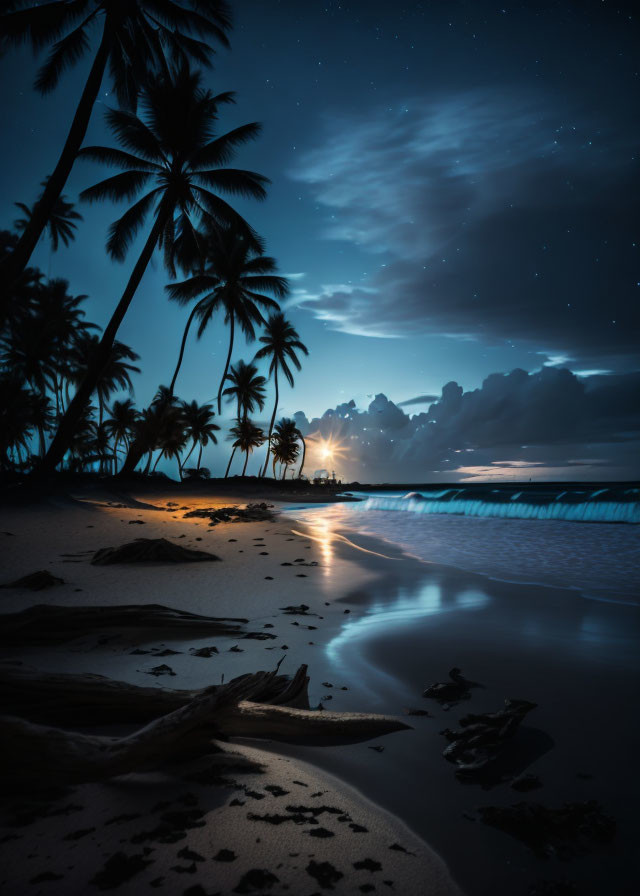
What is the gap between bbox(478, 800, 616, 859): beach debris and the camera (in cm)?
141

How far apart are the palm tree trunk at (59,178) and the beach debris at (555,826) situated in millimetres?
13155

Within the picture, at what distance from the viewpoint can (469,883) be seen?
1272 millimetres

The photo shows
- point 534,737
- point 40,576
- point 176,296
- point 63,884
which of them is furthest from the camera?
point 176,296

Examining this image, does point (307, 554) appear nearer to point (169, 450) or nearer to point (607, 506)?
point (607, 506)

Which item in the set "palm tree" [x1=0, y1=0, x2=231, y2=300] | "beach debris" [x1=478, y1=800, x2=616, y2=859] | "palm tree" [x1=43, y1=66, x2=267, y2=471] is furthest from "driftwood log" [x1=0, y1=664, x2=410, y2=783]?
"palm tree" [x1=43, y1=66, x2=267, y2=471]

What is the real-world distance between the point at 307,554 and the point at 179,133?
1807 centimetres

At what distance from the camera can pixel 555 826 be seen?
147 cm

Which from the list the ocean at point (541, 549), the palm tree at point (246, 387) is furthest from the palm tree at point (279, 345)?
the ocean at point (541, 549)

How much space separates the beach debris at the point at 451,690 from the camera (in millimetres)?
2500

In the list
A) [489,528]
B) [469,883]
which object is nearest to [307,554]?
[469,883]

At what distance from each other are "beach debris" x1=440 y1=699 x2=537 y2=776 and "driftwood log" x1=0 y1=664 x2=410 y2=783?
0.30m

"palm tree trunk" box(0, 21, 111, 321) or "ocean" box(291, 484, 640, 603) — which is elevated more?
"palm tree trunk" box(0, 21, 111, 321)

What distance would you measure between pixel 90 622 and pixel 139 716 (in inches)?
70.1

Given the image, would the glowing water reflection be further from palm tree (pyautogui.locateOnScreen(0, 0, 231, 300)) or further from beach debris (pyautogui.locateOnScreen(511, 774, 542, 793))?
palm tree (pyautogui.locateOnScreen(0, 0, 231, 300))
